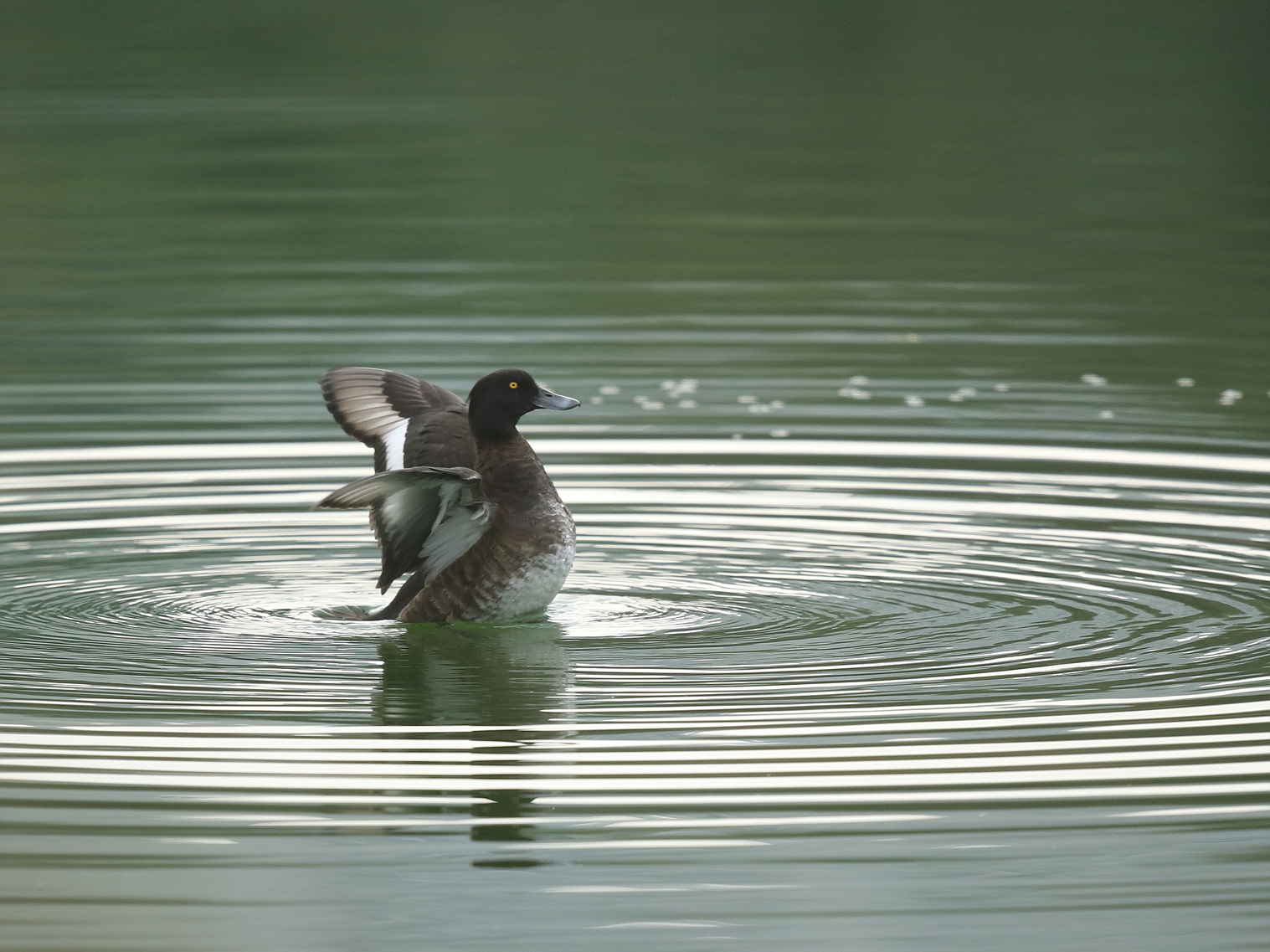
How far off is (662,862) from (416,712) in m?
1.98

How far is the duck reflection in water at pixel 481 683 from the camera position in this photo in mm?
7902

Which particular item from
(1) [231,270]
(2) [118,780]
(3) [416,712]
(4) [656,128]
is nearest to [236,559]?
(3) [416,712]

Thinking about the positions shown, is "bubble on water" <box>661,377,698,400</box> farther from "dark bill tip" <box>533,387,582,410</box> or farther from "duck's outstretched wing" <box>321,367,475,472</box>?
"dark bill tip" <box>533,387,582,410</box>

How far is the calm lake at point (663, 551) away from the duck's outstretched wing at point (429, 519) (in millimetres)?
324

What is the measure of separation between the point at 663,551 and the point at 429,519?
1819 millimetres

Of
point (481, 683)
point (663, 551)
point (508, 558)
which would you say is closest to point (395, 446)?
point (508, 558)

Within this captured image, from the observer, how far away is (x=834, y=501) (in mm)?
11984

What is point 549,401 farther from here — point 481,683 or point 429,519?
point 481,683

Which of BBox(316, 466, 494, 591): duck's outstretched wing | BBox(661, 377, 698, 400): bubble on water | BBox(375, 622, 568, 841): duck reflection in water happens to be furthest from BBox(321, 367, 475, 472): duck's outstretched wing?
BBox(661, 377, 698, 400): bubble on water

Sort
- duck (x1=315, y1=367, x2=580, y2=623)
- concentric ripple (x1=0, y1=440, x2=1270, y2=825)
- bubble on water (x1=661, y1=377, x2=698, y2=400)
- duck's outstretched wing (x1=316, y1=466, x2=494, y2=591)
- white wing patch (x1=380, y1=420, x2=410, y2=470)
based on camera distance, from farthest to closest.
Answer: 1. bubble on water (x1=661, y1=377, x2=698, y2=400)
2. white wing patch (x1=380, y1=420, x2=410, y2=470)
3. duck (x1=315, y1=367, x2=580, y2=623)
4. duck's outstretched wing (x1=316, y1=466, x2=494, y2=591)
5. concentric ripple (x1=0, y1=440, x2=1270, y2=825)

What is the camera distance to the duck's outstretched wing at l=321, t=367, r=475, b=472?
10.3m

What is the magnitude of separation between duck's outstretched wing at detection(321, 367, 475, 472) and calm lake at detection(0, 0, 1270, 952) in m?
0.70

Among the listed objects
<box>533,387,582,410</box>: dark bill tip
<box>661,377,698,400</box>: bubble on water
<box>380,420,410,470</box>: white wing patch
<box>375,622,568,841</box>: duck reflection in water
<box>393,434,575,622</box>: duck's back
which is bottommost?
<box>375,622,568,841</box>: duck reflection in water

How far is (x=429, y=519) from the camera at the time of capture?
9.59m
